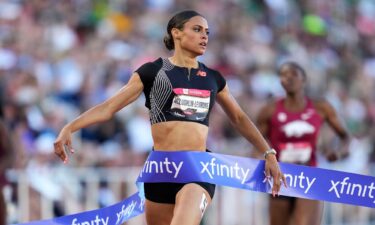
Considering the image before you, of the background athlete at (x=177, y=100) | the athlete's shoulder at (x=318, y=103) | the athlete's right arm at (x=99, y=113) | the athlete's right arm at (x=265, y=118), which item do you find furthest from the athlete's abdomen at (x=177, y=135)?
the athlete's shoulder at (x=318, y=103)

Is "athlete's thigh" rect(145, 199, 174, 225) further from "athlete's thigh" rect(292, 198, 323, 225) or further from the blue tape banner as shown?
"athlete's thigh" rect(292, 198, 323, 225)

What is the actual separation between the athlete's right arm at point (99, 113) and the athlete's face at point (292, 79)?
3463 mm

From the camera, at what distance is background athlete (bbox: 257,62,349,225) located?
12773mm

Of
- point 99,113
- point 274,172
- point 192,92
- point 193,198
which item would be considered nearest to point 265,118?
point 274,172

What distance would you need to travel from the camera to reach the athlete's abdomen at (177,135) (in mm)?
10031

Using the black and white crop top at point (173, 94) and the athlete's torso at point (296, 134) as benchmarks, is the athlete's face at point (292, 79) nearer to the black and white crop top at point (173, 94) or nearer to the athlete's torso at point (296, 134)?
the athlete's torso at point (296, 134)

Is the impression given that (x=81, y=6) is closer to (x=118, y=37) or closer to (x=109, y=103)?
(x=118, y=37)

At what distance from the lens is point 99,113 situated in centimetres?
970

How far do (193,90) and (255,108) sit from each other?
9658mm

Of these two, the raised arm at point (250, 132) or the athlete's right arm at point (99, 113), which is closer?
the athlete's right arm at point (99, 113)

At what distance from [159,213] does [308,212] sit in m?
2.95

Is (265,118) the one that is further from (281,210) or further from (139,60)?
(139,60)

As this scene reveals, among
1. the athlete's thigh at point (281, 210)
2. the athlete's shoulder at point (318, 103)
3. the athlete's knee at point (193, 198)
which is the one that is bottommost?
the athlete's thigh at point (281, 210)

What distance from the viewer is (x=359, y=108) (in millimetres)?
22234
